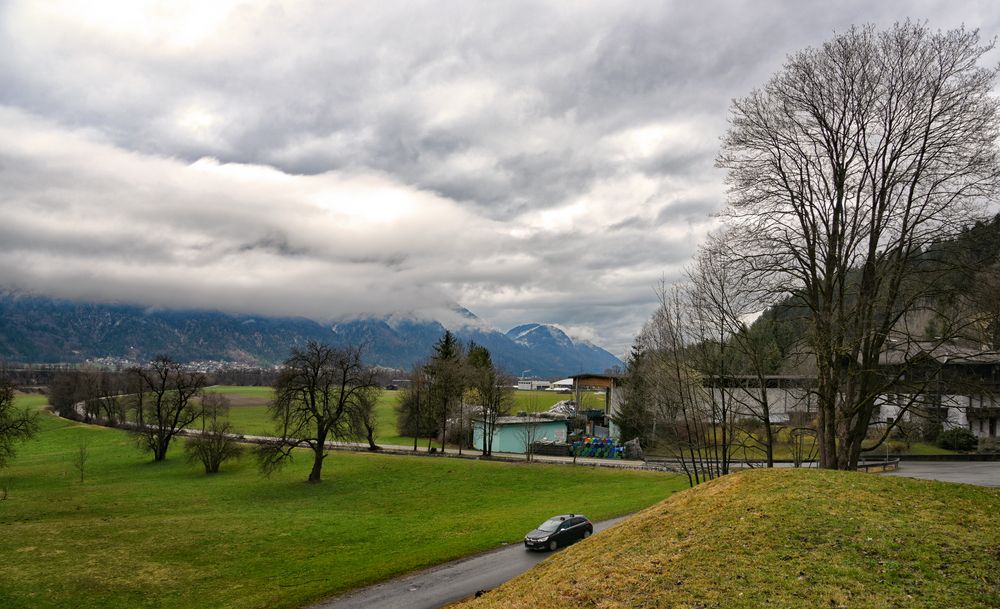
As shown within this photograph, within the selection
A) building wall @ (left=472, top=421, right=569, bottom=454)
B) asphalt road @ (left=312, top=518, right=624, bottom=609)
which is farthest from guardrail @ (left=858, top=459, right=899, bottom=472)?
building wall @ (left=472, top=421, right=569, bottom=454)

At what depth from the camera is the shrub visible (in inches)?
2153

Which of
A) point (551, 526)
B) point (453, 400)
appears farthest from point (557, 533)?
point (453, 400)

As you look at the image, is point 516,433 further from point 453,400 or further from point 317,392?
point 317,392

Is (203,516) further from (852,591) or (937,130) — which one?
(937,130)

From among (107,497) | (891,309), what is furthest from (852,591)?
(107,497)

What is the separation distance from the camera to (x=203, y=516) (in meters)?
37.8

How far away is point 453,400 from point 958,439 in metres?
54.7

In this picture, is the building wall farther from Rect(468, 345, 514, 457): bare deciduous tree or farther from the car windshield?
the car windshield

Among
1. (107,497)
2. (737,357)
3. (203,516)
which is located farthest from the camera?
(107,497)

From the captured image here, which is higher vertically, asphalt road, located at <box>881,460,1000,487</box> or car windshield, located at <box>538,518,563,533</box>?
asphalt road, located at <box>881,460,1000,487</box>

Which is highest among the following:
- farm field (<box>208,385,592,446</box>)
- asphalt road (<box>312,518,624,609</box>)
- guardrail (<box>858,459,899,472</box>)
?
guardrail (<box>858,459,899,472</box>)

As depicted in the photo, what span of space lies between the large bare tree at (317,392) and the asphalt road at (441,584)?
28295 millimetres

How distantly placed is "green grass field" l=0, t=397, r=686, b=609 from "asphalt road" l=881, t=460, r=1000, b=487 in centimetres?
1749

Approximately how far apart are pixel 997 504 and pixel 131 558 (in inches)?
1322
